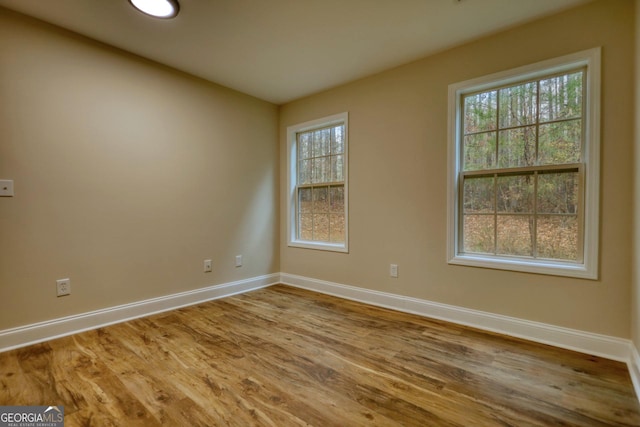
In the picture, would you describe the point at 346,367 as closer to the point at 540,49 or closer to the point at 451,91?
the point at 451,91

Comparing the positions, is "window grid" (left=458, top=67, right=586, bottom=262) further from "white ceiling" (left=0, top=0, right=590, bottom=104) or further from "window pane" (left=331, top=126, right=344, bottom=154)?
"window pane" (left=331, top=126, right=344, bottom=154)

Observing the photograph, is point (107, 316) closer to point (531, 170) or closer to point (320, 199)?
point (320, 199)

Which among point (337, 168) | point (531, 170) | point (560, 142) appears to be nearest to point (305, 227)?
point (337, 168)

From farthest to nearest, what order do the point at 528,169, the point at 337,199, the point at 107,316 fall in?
the point at 337,199
the point at 107,316
the point at 528,169

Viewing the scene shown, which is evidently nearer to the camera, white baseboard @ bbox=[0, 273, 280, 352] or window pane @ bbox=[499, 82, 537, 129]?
white baseboard @ bbox=[0, 273, 280, 352]

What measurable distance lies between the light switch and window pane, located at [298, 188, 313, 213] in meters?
2.75

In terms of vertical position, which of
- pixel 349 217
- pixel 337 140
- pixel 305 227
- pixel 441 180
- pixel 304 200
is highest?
pixel 337 140

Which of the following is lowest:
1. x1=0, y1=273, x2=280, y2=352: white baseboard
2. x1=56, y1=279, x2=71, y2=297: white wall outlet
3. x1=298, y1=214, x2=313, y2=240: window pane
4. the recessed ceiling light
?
x1=0, y1=273, x2=280, y2=352: white baseboard

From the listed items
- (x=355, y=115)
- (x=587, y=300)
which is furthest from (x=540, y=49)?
(x=587, y=300)

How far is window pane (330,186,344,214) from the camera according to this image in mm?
3588

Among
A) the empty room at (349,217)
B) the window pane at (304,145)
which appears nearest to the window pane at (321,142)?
the window pane at (304,145)

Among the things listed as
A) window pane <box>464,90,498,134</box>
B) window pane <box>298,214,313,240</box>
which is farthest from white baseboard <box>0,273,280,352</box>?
window pane <box>464,90,498,134</box>

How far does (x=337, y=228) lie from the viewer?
143 inches

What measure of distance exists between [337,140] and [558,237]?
237cm
